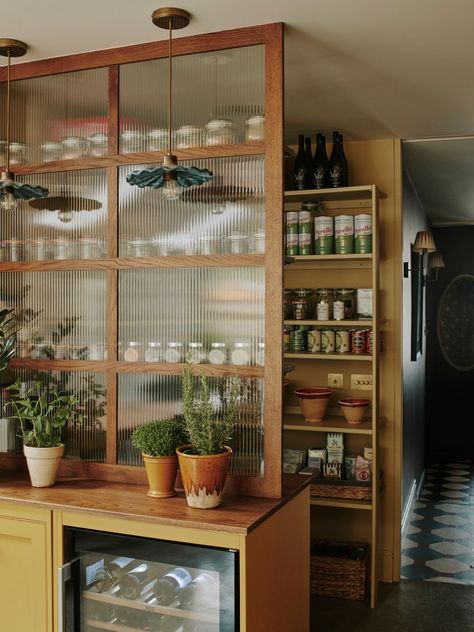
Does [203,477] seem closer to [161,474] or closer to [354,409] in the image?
[161,474]

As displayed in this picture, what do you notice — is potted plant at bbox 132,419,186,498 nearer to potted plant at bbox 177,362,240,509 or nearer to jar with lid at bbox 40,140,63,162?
potted plant at bbox 177,362,240,509

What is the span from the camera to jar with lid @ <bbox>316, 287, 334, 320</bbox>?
414cm

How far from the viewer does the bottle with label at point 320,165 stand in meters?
4.11

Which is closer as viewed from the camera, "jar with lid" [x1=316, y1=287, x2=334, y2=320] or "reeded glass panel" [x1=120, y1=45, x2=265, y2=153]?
"reeded glass panel" [x1=120, y1=45, x2=265, y2=153]

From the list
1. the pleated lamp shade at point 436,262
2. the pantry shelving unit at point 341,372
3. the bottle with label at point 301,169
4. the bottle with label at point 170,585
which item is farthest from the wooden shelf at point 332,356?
the pleated lamp shade at point 436,262

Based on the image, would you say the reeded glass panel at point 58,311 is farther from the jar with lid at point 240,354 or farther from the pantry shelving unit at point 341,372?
the pantry shelving unit at point 341,372

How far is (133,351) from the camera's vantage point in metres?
2.81

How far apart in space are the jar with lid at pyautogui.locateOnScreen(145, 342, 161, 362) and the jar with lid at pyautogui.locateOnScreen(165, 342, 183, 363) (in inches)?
1.4

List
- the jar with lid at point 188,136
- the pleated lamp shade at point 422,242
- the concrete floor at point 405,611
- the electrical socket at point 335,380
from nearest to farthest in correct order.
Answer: the jar with lid at point 188,136, the concrete floor at point 405,611, the electrical socket at point 335,380, the pleated lamp shade at point 422,242

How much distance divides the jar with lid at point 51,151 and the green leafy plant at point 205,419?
3.51 feet

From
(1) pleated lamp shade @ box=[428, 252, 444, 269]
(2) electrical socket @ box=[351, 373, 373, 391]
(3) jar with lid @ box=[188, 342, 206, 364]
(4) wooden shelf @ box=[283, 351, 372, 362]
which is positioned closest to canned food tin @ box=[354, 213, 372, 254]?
(4) wooden shelf @ box=[283, 351, 372, 362]

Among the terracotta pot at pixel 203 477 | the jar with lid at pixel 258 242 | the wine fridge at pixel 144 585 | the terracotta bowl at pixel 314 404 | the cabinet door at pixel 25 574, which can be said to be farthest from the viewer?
the terracotta bowl at pixel 314 404

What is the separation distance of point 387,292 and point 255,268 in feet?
6.10

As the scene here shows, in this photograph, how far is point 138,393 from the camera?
280 centimetres
